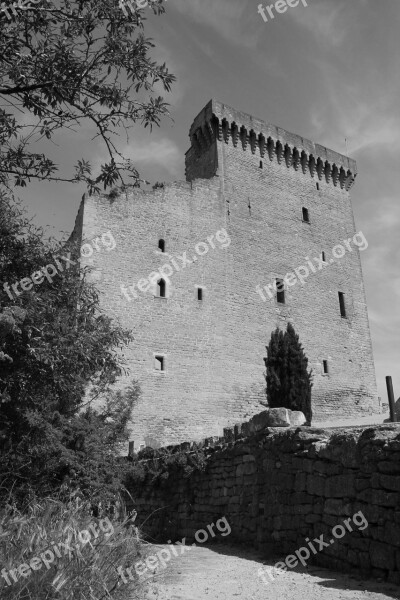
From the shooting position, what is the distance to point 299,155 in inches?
975

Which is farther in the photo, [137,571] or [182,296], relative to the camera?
[182,296]

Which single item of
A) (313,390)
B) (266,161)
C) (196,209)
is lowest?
(313,390)

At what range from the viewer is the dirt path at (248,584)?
178 inches

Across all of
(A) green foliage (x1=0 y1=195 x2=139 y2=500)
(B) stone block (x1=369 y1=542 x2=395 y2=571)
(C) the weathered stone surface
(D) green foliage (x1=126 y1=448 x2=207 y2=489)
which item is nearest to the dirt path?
(B) stone block (x1=369 y1=542 x2=395 y2=571)

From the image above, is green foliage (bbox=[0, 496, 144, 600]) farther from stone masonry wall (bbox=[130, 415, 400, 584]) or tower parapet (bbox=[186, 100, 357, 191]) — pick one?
tower parapet (bbox=[186, 100, 357, 191])

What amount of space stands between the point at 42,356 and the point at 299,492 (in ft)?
11.4

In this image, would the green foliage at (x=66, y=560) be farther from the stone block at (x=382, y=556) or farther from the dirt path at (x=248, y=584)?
the stone block at (x=382, y=556)

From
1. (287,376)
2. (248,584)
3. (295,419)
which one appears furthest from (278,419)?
(287,376)

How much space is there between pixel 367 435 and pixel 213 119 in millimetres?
19028

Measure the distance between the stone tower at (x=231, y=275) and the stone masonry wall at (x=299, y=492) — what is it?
6050 millimetres

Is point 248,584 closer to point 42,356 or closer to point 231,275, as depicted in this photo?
point 42,356

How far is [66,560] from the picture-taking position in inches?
162

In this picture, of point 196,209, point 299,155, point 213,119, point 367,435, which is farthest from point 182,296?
point 367,435

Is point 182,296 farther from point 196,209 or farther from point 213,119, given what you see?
point 213,119
